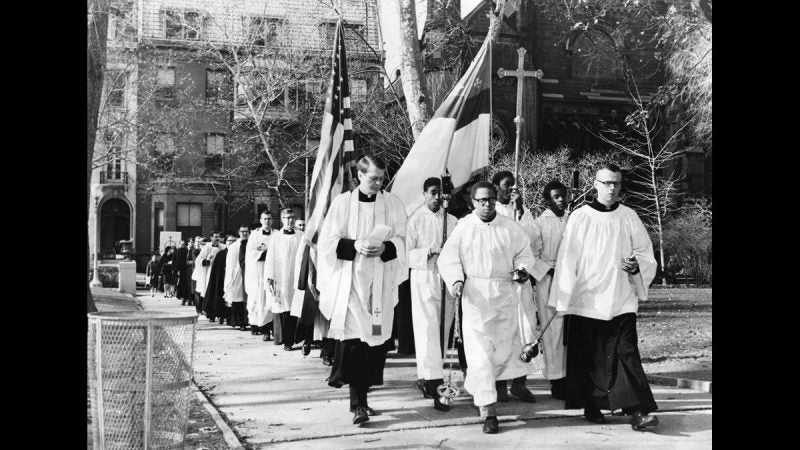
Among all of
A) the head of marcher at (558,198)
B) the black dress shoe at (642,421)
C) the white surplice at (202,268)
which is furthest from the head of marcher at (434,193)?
the white surplice at (202,268)

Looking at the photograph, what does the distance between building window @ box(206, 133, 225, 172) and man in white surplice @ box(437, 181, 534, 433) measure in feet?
139

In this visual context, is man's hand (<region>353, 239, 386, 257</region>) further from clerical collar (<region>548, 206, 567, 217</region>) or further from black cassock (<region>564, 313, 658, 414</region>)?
clerical collar (<region>548, 206, 567, 217</region>)

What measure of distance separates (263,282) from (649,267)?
9.39m

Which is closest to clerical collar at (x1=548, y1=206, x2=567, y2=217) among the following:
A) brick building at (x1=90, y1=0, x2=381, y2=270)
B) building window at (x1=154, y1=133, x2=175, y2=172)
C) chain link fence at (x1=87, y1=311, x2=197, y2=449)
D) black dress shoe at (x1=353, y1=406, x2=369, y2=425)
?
black dress shoe at (x1=353, y1=406, x2=369, y2=425)

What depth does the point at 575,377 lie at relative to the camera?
802cm

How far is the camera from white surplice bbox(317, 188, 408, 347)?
818cm

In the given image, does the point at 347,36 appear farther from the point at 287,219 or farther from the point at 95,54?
the point at 95,54

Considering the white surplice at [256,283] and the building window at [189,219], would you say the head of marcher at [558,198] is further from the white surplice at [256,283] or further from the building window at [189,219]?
the building window at [189,219]

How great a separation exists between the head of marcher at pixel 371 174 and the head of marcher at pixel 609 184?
2.03 m

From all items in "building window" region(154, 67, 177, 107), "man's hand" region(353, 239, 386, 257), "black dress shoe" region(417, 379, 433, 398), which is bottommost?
"black dress shoe" region(417, 379, 433, 398)

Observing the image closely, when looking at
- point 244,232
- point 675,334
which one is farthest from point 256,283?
point 675,334

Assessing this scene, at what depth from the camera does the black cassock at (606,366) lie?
740 cm
